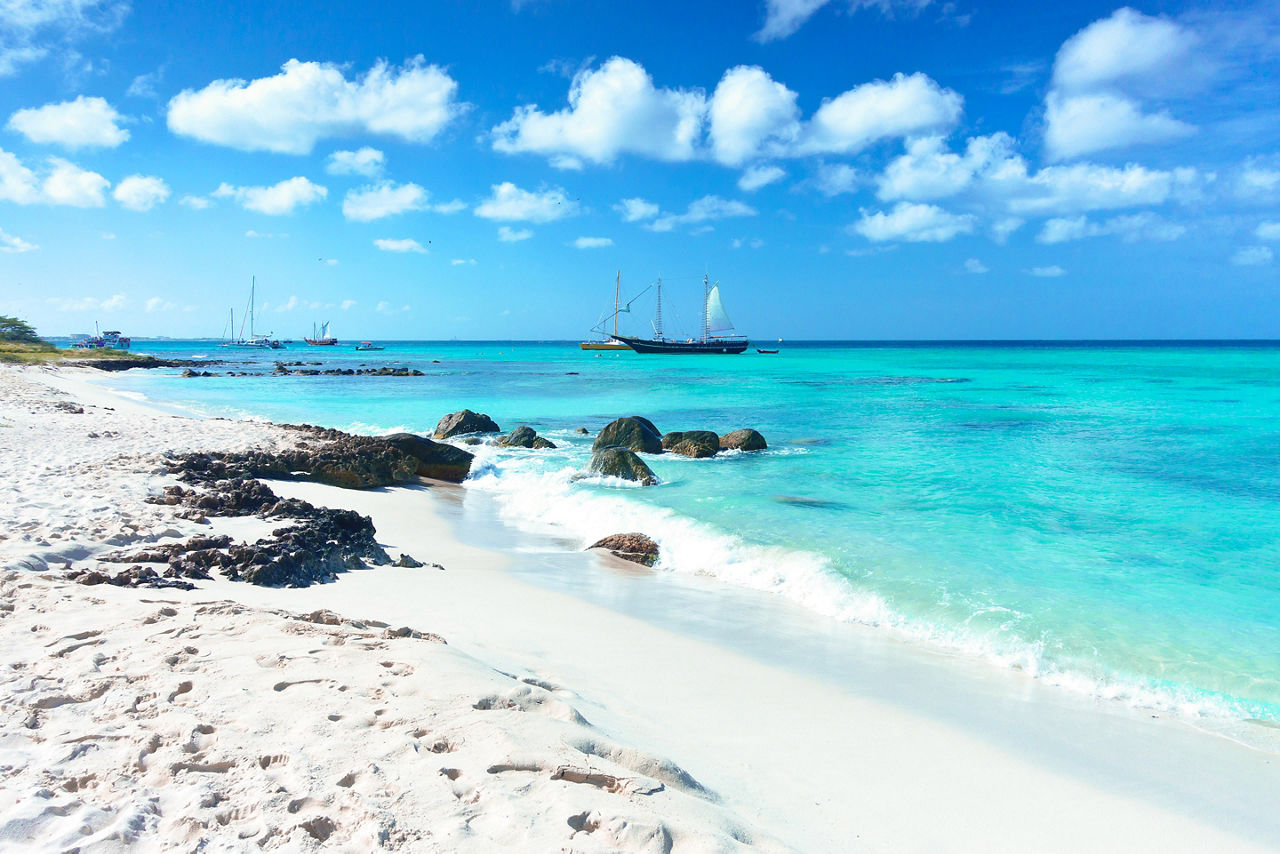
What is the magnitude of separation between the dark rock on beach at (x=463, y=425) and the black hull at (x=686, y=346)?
84542 mm

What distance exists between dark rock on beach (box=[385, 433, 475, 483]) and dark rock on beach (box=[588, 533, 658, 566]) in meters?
6.17

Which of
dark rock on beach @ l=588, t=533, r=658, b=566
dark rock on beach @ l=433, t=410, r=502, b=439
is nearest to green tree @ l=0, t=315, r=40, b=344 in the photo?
dark rock on beach @ l=433, t=410, r=502, b=439

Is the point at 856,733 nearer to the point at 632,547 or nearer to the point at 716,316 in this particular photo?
the point at 632,547

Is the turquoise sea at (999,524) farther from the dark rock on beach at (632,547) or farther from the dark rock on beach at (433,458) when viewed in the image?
the dark rock on beach at (433,458)

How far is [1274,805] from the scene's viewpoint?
4.27m

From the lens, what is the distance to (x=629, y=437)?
1812cm

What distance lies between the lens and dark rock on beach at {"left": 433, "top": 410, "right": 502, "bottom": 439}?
823 inches

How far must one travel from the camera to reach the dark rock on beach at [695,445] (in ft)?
58.5

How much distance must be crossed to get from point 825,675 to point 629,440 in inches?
493

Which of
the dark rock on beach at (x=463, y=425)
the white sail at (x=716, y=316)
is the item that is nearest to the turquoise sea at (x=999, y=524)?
the dark rock on beach at (x=463, y=425)

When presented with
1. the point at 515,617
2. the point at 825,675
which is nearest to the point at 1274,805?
the point at 825,675

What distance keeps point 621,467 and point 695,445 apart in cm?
397

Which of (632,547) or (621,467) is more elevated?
(621,467)

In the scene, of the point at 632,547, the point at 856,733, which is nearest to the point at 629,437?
the point at 632,547
